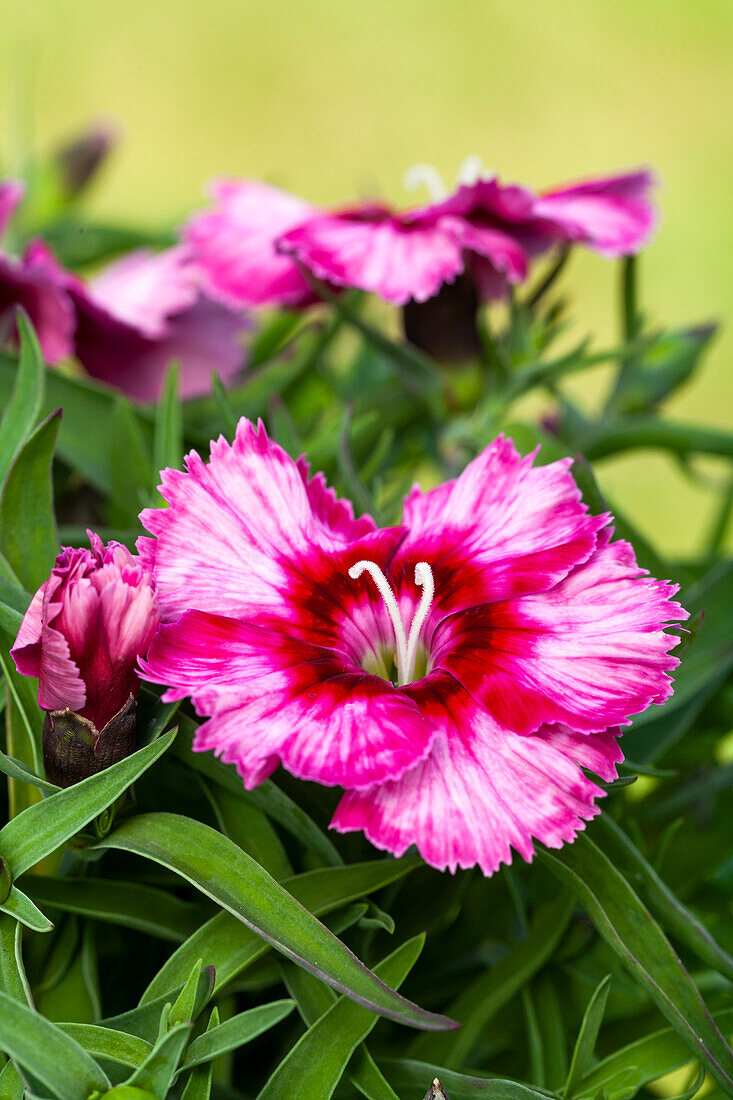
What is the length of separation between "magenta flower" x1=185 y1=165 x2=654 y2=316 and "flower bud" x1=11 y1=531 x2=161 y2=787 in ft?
0.85

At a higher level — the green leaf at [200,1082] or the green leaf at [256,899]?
the green leaf at [256,899]

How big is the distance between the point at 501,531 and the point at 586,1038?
0.19m

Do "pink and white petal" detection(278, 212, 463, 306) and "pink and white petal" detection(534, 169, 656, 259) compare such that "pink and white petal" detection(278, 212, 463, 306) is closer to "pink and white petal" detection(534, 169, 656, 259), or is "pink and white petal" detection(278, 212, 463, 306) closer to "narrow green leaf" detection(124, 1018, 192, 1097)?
"pink and white petal" detection(534, 169, 656, 259)

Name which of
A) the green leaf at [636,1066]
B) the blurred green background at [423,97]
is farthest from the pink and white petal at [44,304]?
the blurred green background at [423,97]

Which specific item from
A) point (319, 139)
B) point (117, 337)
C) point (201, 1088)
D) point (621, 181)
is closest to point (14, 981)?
point (201, 1088)

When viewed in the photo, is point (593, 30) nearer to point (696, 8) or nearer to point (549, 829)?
point (696, 8)

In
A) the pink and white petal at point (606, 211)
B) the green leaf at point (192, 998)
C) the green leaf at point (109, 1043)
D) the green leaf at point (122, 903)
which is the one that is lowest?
the green leaf at point (122, 903)

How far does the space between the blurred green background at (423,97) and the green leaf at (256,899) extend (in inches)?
82.1

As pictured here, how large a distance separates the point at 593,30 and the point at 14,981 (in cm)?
338

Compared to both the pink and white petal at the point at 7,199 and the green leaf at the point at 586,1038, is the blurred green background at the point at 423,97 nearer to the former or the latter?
the pink and white petal at the point at 7,199

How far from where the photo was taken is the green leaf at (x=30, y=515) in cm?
46

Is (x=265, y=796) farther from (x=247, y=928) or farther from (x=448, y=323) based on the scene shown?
(x=448, y=323)

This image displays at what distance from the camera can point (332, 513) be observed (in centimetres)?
46

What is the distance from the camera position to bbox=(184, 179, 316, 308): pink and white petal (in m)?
0.67
